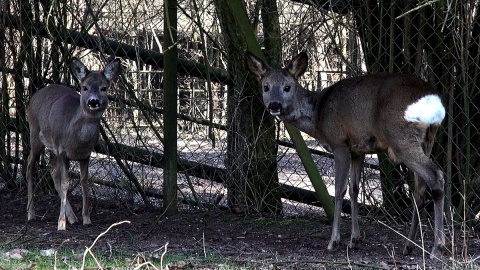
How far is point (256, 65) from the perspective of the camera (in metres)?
6.82

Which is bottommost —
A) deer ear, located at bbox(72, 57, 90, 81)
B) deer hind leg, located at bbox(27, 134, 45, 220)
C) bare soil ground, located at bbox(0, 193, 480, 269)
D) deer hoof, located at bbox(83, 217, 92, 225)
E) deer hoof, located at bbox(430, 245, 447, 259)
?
deer hoof, located at bbox(83, 217, 92, 225)

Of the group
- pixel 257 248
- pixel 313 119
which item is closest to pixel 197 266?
pixel 257 248

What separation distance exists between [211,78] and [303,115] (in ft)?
4.70

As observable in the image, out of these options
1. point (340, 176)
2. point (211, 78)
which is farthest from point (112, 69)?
point (340, 176)

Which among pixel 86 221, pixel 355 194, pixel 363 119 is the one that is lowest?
pixel 86 221

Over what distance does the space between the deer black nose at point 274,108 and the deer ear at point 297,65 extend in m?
0.37

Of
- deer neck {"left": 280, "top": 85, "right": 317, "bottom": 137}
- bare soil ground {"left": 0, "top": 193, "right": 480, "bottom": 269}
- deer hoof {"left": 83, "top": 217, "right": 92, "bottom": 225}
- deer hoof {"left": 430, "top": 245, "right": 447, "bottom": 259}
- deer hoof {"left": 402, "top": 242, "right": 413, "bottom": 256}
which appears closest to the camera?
bare soil ground {"left": 0, "top": 193, "right": 480, "bottom": 269}

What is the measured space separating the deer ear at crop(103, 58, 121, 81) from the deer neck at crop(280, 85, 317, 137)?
5.53ft

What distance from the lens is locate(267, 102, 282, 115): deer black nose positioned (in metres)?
6.53

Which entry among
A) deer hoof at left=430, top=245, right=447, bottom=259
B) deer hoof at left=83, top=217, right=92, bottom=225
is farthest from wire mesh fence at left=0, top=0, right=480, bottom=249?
deer hoof at left=430, top=245, right=447, bottom=259

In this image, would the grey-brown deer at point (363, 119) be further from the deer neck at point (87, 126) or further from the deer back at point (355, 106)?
the deer neck at point (87, 126)

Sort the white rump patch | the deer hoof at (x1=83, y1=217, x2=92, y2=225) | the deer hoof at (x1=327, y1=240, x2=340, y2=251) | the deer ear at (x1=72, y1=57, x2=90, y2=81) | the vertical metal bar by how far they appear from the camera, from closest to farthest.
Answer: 1. the white rump patch
2. the deer hoof at (x1=327, y1=240, x2=340, y2=251)
3. the vertical metal bar
4. the deer hoof at (x1=83, y1=217, x2=92, y2=225)
5. the deer ear at (x1=72, y1=57, x2=90, y2=81)

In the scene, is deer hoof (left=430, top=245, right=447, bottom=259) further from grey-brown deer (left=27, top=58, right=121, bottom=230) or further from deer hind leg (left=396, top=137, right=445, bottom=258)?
grey-brown deer (left=27, top=58, right=121, bottom=230)

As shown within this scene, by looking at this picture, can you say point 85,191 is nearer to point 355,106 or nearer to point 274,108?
point 274,108
